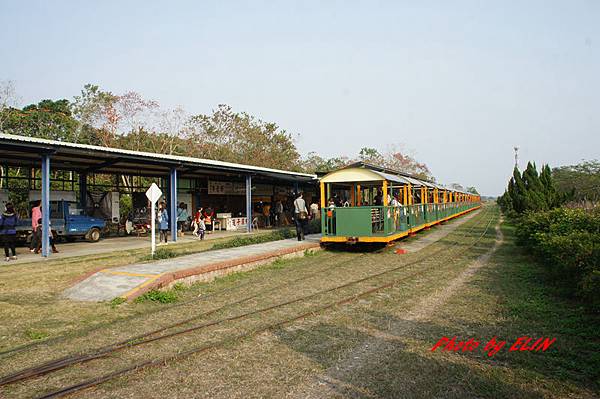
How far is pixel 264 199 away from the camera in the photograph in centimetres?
2764

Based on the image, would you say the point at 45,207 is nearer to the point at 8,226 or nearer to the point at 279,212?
the point at 8,226

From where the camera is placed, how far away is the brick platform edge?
7.84 meters

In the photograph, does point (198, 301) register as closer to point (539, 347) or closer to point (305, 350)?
point (305, 350)

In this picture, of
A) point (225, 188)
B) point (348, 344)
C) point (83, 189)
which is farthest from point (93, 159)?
point (348, 344)

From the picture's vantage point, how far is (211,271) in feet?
30.7

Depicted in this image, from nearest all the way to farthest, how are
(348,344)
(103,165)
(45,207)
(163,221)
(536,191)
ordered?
(348,344)
(45,207)
(163,221)
(103,165)
(536,191)

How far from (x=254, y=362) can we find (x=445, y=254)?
9.51 metres

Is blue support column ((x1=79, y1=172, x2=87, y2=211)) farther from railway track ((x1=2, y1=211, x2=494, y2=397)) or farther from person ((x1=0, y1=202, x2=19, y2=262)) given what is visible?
railway track ((x1=2, y1=211, x2=494, y2=397))

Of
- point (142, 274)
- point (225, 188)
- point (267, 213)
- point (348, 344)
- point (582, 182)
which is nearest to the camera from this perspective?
point (348, 344)

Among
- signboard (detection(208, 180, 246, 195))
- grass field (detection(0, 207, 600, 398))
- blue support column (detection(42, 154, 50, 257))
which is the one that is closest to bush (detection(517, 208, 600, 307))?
grass field (detection(0, 207, 600, 398))

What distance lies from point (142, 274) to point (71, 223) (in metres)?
10.4

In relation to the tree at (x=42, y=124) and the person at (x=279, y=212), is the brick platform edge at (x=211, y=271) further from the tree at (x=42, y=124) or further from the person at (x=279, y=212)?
the tree at (x=42, y=124)

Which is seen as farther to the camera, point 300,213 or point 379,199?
point 300,213

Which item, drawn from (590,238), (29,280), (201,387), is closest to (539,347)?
(590,238)
